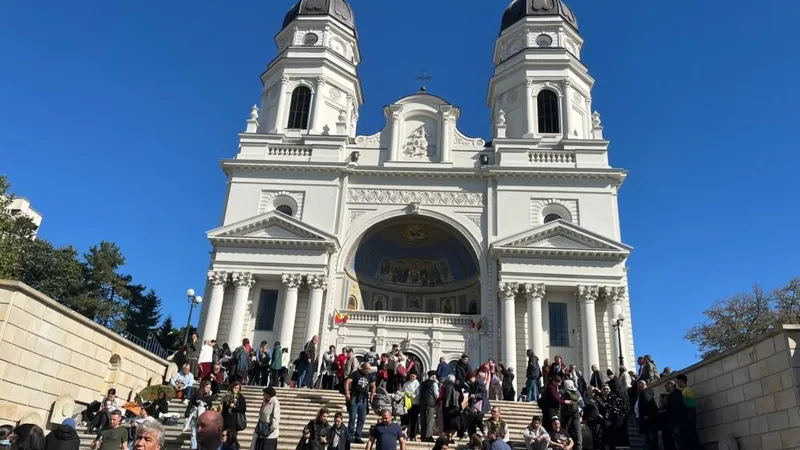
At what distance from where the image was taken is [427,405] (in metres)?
12.5

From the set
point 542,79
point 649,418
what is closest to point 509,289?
point 542,79

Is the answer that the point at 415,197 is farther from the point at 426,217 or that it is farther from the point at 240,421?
the point at 240,421

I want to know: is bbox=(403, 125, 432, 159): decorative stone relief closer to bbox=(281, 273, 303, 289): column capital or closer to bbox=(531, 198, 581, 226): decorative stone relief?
bbox=(531, 198, 581, 226): decorative stone relief

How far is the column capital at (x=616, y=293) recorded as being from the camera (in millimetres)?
25922

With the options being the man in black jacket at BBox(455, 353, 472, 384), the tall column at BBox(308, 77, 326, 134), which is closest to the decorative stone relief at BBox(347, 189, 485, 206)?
the tall column at BBox(308, 77, 326, 134)

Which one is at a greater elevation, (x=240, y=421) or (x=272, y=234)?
(x=272, y=234)

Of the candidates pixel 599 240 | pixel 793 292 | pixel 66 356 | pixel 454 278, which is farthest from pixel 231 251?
pixel 793 292

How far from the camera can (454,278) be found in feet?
102

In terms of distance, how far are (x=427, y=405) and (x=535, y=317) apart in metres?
14.4

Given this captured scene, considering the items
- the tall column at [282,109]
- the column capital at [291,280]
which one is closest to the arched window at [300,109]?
the tall column at [282,109]

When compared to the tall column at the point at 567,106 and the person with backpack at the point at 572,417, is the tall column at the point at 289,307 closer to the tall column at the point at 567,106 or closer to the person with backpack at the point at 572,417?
the person with backpack at the point at 572,417

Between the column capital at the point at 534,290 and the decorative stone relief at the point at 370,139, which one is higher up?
the decorative stone relief at the point at 370,139

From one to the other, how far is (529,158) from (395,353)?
16282mm

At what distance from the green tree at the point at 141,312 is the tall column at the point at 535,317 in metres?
38.1
